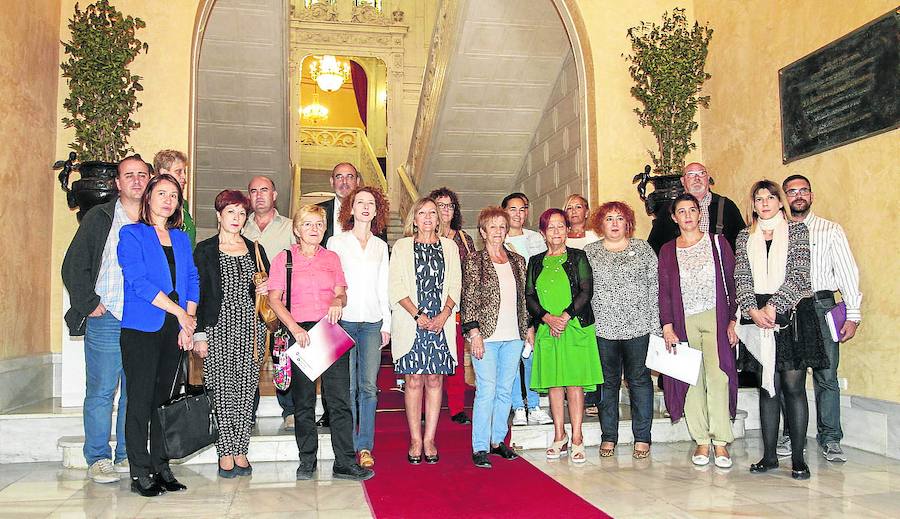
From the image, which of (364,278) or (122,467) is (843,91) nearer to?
(364,278)

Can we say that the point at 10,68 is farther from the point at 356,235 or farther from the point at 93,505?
the point at 93,505

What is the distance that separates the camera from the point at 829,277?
3.92 meters

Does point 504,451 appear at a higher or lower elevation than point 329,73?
lower

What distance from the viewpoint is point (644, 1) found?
5.85 metres

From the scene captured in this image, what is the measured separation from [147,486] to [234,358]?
2.24 ft

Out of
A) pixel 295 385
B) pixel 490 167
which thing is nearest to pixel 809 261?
pixel 295 385

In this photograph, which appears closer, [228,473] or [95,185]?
[228,473]

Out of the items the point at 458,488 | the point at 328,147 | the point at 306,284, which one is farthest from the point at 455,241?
the point at 328,147

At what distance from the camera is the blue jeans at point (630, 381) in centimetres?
401

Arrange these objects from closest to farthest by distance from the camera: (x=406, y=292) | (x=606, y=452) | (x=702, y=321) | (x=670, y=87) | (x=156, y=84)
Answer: (x=406, y=292) < (x=702, y=321) < (x=606, y=452) < (x=156, y=84) < (x=670, y=87)

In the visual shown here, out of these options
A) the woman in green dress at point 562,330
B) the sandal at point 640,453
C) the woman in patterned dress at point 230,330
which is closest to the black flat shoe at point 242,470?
the woman in patterned dress at point 230,330

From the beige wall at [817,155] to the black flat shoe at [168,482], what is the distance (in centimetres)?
A: 376

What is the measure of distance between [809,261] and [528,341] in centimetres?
151

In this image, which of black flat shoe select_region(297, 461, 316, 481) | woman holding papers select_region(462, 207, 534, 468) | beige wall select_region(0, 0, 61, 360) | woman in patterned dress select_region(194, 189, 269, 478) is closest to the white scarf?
woman holding papers select_region(462, 207, 534, 468)
